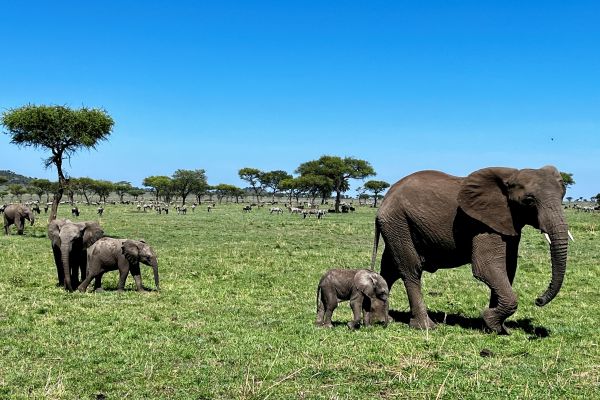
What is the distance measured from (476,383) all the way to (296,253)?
17.9 meters

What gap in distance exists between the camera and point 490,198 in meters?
10.3

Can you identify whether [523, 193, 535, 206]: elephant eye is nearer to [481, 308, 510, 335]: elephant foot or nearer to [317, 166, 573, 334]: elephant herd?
[317, 166, 573, 334]: elephant herd

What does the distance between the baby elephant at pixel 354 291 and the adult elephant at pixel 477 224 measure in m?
0.90

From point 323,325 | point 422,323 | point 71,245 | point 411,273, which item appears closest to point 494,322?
point 422,323

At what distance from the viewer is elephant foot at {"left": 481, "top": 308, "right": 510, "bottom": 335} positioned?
32.8 ft

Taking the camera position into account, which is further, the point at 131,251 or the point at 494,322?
the point at 131,251

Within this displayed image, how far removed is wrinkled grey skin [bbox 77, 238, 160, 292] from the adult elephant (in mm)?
6792

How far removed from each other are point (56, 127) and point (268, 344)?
3269 centimetres

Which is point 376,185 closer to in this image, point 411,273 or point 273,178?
point 273,178

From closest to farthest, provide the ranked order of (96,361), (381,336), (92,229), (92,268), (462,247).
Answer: (96,361) < (381,336) < (462,247) < (92,268) < (92,229)

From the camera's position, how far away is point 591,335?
10.1 m

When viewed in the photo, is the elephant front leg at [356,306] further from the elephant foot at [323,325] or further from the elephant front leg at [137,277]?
the elephant front leg at [137,277]

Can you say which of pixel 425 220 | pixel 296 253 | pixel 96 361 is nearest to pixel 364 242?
pixel 296 253

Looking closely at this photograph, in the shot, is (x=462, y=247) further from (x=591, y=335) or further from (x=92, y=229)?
(x=92, y=229)
